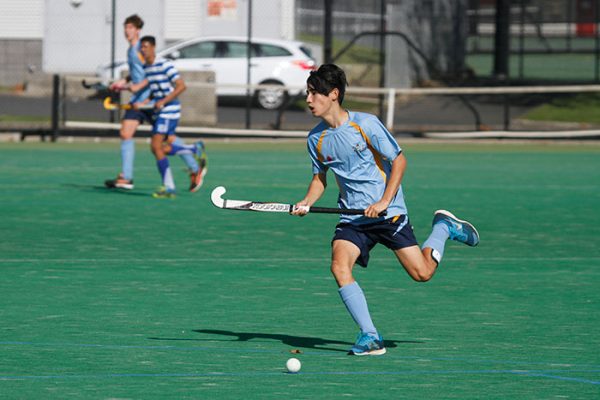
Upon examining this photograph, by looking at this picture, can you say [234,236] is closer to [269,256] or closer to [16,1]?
[269,256]

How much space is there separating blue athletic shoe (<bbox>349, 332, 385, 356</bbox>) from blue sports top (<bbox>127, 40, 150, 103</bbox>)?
31.8 ft

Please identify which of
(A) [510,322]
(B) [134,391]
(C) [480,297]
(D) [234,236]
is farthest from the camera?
(D) [234,236]

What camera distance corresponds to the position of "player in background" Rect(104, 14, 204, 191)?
56.4 ft

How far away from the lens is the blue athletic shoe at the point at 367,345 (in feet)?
26.6

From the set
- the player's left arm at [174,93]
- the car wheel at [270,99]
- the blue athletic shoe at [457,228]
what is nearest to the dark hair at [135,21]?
the player's left arm at [174,93]

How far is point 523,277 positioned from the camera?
37.8 ft

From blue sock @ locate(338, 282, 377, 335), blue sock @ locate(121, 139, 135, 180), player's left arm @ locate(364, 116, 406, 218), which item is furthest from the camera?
blue sock @ locate(121, 139, 135, 180)

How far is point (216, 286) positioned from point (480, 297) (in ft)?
6.61

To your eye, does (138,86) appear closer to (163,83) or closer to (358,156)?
(163,83)

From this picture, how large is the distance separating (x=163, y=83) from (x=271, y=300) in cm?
738

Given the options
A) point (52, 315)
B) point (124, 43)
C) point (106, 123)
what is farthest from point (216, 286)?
point (124, 43)

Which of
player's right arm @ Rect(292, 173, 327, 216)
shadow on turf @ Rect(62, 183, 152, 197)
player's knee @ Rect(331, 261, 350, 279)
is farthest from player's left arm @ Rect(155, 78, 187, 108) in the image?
player's knee @ Rect(331, 261, 350, 279)

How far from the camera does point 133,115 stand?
17.8 metres

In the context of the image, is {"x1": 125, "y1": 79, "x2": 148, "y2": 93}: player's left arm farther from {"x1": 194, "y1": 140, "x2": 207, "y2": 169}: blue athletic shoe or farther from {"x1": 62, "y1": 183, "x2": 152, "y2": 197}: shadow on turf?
{"x1": 62, "y1": 183, "x2": 152, "y2": 197}: shadow on turf
